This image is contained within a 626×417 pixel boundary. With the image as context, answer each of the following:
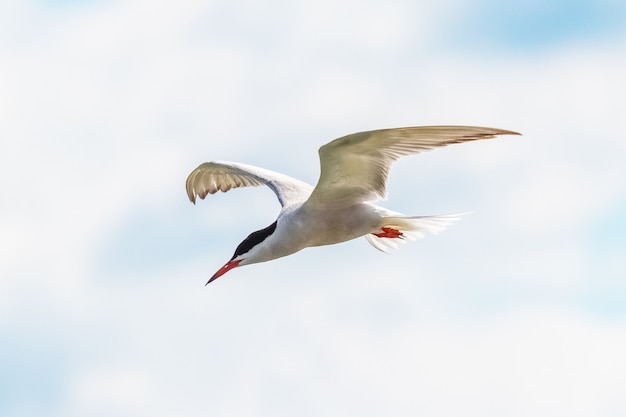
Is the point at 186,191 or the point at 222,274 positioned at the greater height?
the point at 186,191

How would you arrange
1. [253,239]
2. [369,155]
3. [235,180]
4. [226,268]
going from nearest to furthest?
[369,155], [253,239], [226,268], [235,180]

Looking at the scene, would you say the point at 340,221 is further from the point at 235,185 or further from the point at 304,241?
the point at 235,185

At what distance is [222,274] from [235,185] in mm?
2011

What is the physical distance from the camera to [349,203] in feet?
28.1

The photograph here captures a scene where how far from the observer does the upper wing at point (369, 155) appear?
7.19 meters

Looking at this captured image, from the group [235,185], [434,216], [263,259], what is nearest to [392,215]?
[434,216]

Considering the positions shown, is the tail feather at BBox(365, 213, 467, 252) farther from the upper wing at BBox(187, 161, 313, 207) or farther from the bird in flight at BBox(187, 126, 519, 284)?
the upper wing at BBox(187, 161, 313, 207)

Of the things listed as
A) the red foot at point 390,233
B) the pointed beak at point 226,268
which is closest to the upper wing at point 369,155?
the red foot at point 390,233

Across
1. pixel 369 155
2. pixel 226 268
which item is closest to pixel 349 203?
pixel 369 155

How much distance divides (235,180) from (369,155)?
122 inches

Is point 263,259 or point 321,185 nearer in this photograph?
point 321,185

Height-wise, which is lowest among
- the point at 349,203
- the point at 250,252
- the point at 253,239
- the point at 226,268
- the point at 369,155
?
the point at 226,268

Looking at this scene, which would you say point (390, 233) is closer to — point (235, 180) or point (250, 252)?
point (250, 252)

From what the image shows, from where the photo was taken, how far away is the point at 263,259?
8.89 m
